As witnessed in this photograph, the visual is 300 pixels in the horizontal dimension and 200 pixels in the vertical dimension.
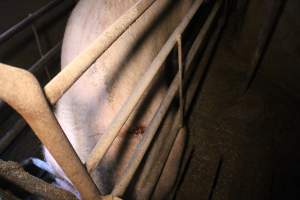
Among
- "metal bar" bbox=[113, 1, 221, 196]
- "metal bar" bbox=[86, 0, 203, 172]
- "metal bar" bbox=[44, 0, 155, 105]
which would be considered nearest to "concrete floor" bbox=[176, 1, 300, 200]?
"metal bar" bbox=[113, 1, 221, 196]

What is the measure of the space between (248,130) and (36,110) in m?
1.89

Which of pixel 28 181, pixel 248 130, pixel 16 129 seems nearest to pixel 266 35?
pixel 248 130

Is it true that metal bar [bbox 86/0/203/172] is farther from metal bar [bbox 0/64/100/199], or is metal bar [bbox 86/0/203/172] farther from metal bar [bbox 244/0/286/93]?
metal bar [bbox 244/0/286/93]

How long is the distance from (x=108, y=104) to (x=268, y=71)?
6.16ft

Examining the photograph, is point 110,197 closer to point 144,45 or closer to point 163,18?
point 144,45

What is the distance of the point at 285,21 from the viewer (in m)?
1.86

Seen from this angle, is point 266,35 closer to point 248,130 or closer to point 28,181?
point 248,130

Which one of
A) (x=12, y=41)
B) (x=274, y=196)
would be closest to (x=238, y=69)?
(x=274, y=196)

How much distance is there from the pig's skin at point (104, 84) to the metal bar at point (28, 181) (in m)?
0.27

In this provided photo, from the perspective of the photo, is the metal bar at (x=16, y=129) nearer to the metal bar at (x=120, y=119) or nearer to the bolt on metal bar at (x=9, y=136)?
the bolt on metal bar at (x=9, y=136)

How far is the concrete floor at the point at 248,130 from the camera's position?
1699 millimetres

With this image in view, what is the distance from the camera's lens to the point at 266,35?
1.97 meters

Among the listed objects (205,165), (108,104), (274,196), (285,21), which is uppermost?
(108,104)

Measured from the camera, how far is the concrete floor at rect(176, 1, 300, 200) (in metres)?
1.70
